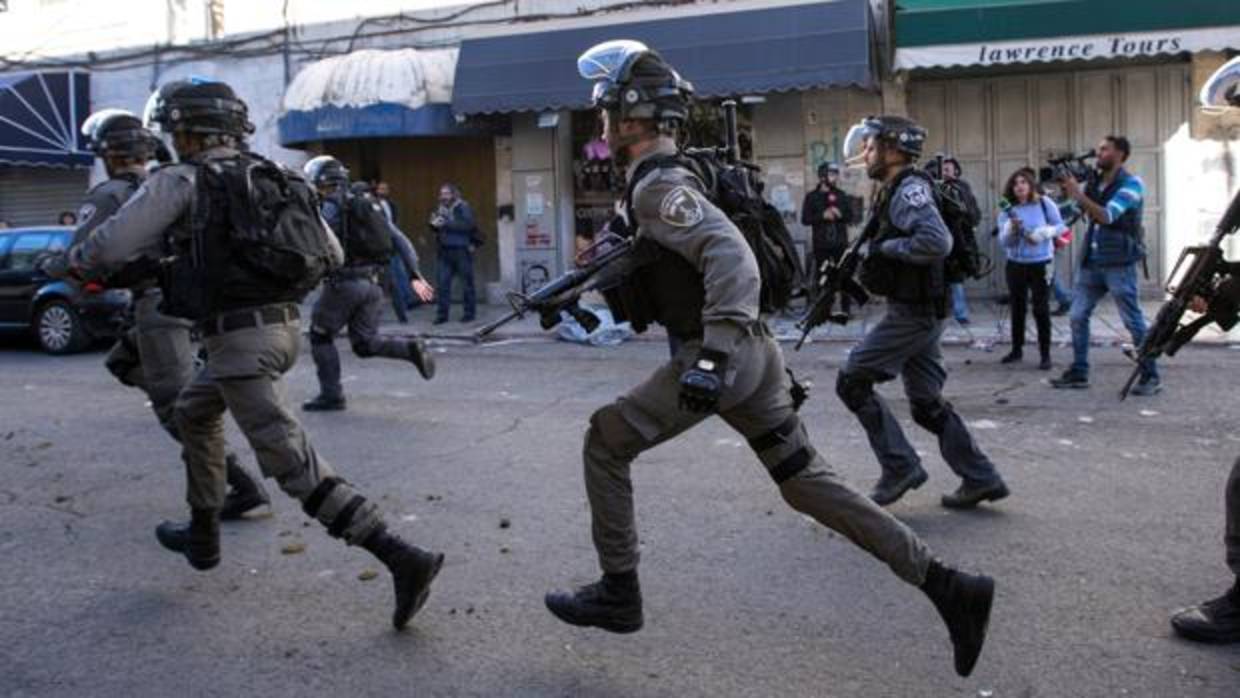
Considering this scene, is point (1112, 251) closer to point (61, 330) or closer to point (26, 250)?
point (61, 330)

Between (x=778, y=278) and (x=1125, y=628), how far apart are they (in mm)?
1628

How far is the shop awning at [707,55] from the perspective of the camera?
13.8 meters

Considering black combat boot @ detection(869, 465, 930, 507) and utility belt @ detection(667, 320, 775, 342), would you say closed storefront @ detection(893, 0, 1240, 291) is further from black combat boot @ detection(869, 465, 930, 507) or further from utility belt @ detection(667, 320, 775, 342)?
utility belt @ detection(667, 320, 775, 342)

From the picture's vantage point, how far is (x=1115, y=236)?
28.0 ft

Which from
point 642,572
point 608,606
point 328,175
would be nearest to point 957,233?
point 642,572

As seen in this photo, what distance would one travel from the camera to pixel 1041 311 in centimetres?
995

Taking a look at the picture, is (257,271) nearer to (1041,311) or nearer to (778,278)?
(778,278)

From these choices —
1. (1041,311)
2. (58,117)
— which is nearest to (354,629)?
(1041,311)

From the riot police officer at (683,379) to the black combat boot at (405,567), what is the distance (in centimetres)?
48

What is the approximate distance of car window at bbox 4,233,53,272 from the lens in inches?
534

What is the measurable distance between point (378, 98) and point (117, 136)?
10.6 m

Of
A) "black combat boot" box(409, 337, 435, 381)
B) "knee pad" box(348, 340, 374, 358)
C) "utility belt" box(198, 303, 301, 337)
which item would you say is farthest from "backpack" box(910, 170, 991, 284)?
"knee pad" box(348, 340, 374, 358)

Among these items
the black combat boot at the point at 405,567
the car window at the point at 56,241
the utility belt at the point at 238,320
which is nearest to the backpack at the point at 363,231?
the utility belt at the point at 238,320

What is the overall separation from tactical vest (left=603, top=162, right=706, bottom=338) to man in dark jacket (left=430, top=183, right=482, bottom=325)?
11.3 metres
